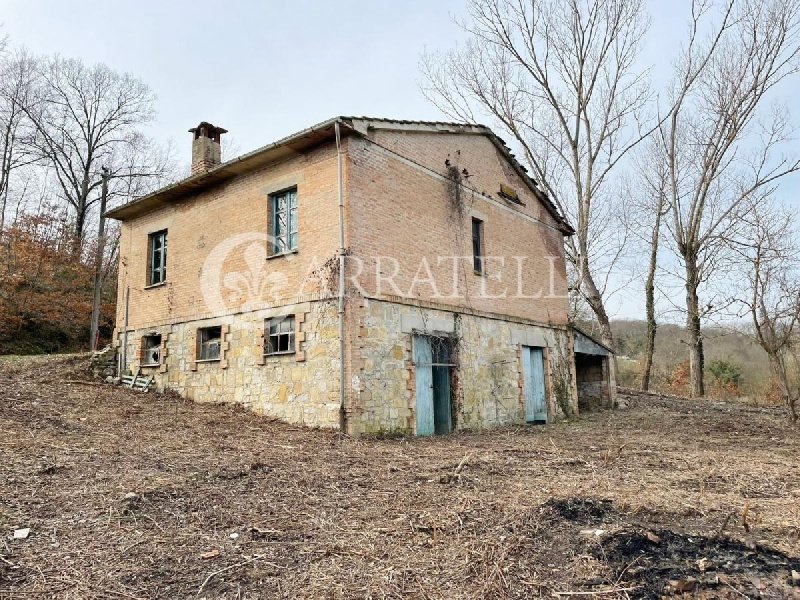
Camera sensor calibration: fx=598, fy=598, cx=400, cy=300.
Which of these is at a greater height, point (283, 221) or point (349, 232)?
point (283, 221)

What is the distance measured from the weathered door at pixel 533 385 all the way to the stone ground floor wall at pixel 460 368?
0.72ft

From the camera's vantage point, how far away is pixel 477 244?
14.7 metres

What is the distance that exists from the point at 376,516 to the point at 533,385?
1056cm

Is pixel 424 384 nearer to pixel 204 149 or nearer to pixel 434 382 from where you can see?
pixel 434 382

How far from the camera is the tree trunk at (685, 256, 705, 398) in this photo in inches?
930

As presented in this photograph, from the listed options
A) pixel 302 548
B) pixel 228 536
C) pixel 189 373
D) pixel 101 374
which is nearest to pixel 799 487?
pixel 302 548

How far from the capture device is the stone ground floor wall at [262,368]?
35.8 ft

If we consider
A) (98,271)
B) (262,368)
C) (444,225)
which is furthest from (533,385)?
(98,271)

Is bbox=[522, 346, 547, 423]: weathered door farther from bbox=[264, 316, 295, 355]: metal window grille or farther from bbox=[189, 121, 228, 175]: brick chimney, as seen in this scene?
bbox=[189, 121, 228, 175]: brick chimney

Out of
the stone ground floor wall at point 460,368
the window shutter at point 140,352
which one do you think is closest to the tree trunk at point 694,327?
the stone ground floor wall at point 460,368

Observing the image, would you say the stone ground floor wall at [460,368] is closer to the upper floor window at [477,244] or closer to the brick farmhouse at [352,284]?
the brick farmhouse at [352,284]

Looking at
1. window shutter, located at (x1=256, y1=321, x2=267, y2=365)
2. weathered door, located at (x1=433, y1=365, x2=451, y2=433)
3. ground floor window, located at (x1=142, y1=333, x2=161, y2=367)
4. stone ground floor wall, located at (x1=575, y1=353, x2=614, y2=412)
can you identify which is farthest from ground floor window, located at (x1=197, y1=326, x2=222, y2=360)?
stone ground floor wall, located at (x1=575, y1=353, x2=614, y2=412)

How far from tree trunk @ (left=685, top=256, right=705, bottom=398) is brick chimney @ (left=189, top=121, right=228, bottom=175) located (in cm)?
1874
